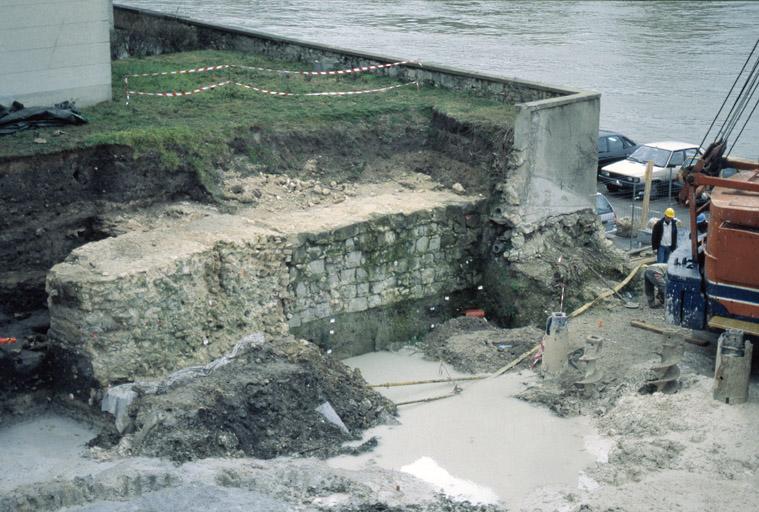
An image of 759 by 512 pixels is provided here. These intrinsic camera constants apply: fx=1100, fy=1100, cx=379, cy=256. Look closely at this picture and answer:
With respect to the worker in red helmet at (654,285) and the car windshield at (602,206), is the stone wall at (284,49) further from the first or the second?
the car windshield at (602,206)

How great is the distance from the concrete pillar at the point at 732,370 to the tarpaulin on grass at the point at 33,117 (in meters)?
10.1

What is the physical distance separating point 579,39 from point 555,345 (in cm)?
3055

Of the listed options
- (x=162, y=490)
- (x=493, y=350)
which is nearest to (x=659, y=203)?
(x=493, y=350)

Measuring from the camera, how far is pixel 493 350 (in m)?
15.8

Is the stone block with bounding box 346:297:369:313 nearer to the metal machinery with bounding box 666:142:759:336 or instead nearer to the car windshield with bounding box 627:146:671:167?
the metal machinery with bounding box 666:142:759:336

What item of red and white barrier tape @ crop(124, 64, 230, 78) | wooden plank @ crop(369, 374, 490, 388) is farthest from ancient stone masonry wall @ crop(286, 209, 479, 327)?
red and white barrier tape @ crop(124, 64, 230, 78)

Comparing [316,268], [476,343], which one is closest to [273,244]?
[316,268]

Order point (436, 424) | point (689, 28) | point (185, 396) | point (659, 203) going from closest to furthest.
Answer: point (185, 396) < point (436, 424) < point (659, 203) < point (689, 28)

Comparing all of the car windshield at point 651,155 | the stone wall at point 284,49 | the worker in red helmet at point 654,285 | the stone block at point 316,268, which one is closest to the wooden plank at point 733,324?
the worker in red helmet at point 654,285

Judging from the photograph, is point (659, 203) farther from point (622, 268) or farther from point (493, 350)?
point (493, 350)

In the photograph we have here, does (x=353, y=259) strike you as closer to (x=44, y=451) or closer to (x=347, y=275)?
(x=347, y=275)

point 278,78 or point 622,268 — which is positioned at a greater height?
point 278,78

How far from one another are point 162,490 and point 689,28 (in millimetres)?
38663

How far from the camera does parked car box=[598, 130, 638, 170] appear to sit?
26.3m
